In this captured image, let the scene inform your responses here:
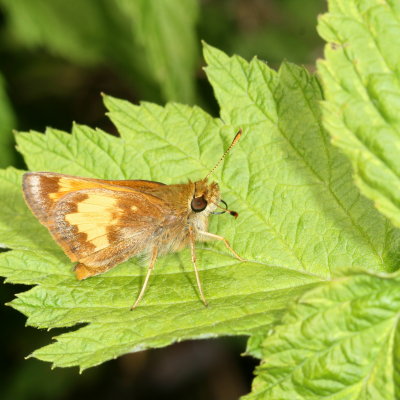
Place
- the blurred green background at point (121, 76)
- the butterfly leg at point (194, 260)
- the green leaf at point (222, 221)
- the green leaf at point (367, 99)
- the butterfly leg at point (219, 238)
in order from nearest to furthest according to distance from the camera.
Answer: the green leaf at point (367, 99)
the green leaf at point (222, 221)
the butterfly leg at point (194, 260)
the butterfly leg at point (219, 238)
the blurred green background at point (121, 76)

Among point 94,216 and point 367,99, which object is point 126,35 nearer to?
point 94,216

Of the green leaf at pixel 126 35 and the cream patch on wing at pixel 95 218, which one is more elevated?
the green leaf at pixel 126 35

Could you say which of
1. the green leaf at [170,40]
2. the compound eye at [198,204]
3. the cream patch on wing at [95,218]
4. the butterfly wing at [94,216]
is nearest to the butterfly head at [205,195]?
the compound eye at [198,204]

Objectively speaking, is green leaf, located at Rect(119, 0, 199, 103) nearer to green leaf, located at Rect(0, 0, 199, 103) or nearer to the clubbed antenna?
green leaf, located at Rect(0, 0, 199, 103)

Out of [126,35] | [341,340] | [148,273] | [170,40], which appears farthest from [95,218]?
[126,35]

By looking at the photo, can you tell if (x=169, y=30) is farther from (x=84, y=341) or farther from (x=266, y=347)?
(x=266, y=347)

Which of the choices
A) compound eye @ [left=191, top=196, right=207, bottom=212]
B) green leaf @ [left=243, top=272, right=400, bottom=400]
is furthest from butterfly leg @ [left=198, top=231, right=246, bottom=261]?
green leaf @ [left=243, top=272, right=400, bottom=400]

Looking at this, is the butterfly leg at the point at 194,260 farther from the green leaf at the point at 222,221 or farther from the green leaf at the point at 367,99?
the green leaf at the point at 367,99
